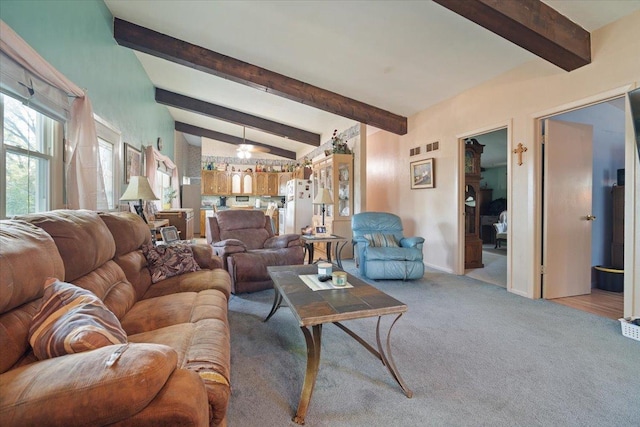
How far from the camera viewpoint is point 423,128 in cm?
483

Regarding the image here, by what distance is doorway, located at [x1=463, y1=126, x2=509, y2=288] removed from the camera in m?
4.52

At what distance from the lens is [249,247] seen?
3.74 m

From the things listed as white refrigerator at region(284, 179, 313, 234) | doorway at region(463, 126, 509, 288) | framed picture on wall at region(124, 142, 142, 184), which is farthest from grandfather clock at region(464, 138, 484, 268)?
framed picture on wall at region(124, 142, 142, 184)

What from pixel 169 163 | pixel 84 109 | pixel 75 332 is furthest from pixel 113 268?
pixel 169 163

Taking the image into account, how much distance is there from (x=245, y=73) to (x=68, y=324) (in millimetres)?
4032

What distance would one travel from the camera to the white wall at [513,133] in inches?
101

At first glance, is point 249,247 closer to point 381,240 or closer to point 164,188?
point 381,240

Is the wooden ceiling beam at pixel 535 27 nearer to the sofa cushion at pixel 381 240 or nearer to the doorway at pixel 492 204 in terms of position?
the doorway at pixel 492 204

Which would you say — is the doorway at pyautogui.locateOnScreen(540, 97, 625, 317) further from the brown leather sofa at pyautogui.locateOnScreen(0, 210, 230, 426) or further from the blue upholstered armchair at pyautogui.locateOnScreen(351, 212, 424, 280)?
the brown leather sofa at pyautogui.locateOnScreen(0, 210, 230, 426)

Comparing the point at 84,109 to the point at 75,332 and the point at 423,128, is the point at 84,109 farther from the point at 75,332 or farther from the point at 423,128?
the point at 423,128

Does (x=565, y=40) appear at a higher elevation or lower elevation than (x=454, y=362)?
higher

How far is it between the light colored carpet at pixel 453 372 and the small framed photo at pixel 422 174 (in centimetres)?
232

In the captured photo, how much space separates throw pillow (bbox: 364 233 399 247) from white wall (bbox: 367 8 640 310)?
2.95 ft

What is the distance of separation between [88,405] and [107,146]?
388 cm
